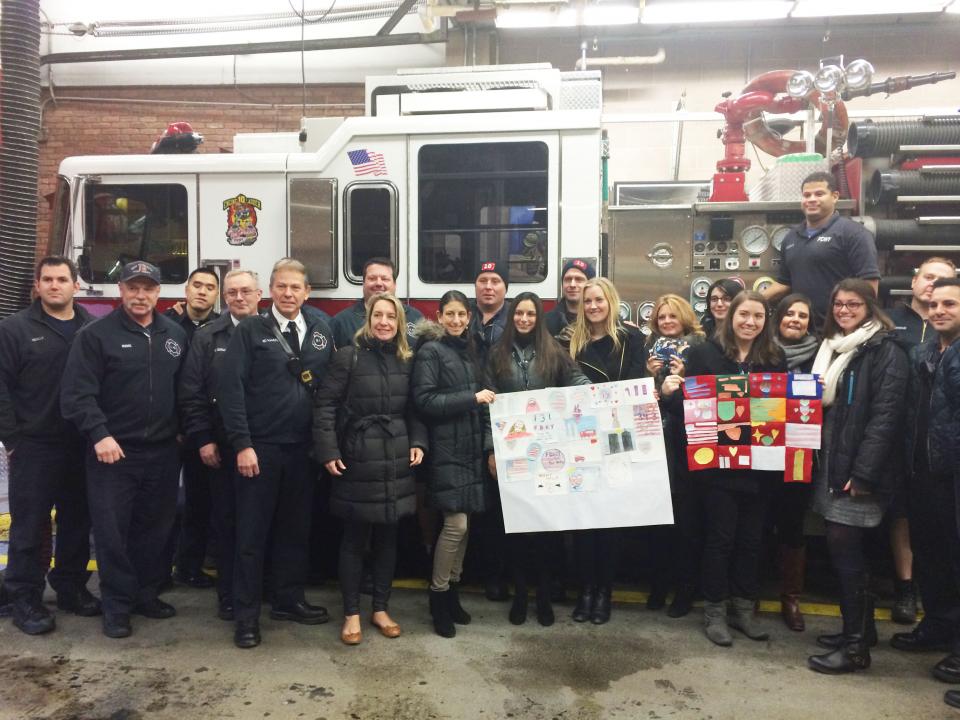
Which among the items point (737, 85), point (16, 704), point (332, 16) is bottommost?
point (16, 704)

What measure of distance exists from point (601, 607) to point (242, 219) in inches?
161

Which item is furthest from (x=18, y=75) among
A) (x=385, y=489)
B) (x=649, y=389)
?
(x=649, y=389)

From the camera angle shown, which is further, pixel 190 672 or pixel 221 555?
pixel 221 555

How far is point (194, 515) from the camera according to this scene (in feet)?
16.6

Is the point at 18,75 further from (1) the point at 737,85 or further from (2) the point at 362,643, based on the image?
(1) the point at 737,85

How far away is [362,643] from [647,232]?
3.64 metres

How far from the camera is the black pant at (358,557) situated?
416 centimetres

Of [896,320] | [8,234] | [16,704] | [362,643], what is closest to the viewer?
[16,704]

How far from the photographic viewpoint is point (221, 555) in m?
4.41

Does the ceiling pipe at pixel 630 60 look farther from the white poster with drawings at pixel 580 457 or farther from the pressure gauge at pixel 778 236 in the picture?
the white poster with drawings at pixel 580 457

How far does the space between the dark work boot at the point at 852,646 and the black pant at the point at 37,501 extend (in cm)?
417

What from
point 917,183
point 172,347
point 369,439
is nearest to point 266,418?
point 369,439

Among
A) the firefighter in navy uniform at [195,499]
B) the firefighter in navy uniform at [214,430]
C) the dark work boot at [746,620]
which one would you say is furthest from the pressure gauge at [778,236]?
the firefighter in navy uniform at [195,499]

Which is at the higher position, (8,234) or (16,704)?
(8,234)
